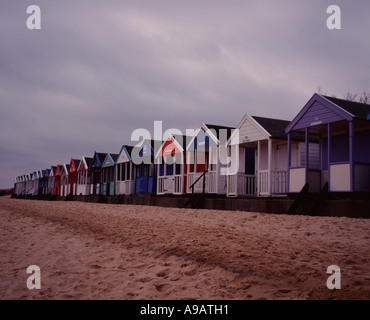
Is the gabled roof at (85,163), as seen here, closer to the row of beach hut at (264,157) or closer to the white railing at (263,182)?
the row of beach hut at (264,157)

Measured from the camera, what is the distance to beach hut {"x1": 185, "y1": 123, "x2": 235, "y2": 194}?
17.3 meters

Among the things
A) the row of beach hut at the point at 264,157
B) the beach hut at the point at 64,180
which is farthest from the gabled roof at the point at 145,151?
the beach hut at the point at 64,180

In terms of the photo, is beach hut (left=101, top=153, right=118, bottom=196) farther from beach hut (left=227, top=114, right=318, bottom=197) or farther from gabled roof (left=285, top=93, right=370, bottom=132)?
gabled roof (left=285, top=93, right=370, bottom=132)

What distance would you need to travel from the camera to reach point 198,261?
234 inches

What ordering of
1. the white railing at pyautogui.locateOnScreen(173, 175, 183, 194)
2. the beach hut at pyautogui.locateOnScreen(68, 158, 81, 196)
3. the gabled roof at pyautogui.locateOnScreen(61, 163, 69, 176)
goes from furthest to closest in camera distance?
the gabled roof at pyautogui.locateOnScreen(61, 163, 69, 176)
the beach hut at pyautogui.locateOnScreen(68, 158, 81, 196)
the white railing at pyautogui.locateOnScreen(173, 175, 183, 194)

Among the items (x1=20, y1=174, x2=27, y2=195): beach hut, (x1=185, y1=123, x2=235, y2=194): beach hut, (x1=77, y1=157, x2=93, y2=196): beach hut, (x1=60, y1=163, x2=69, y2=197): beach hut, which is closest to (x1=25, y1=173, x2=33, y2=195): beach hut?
(x1=20, y1=174, x2=27, y2=195): beach hut

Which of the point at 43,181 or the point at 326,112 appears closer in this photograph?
the point at 326,112

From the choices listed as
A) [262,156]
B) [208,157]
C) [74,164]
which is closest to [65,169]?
[74,164]

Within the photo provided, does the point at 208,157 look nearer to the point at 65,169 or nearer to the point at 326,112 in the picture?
the point at 326,112

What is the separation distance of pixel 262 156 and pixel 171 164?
776 cm

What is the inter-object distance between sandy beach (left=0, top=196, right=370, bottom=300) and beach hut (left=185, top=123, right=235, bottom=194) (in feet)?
23.8

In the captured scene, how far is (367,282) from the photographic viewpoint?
4.47 m

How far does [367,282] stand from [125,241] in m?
5.26
